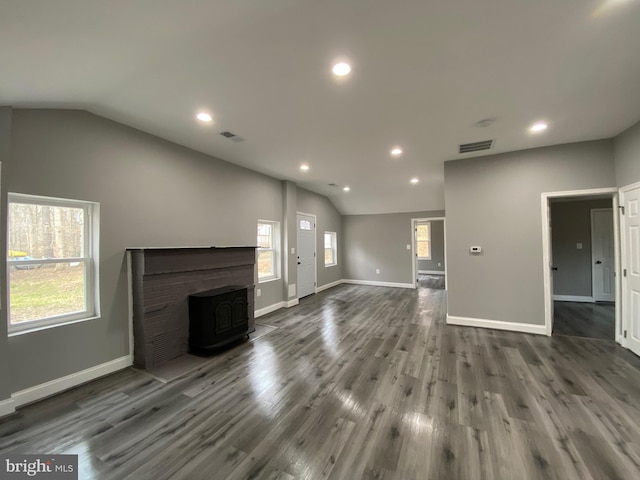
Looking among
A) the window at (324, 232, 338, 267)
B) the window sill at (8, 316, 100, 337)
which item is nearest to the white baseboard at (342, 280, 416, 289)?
the window at (324, 232, 338, 267)

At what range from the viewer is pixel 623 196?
11.0ft

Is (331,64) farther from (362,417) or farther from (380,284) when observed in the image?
(380,284)

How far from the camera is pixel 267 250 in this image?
548 cm

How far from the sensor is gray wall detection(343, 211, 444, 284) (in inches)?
307

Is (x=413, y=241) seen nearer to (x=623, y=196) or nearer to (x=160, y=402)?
(x=623, y=196)

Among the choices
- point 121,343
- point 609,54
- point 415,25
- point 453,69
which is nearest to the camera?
point 415,25

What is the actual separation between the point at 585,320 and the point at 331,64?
5.89 m

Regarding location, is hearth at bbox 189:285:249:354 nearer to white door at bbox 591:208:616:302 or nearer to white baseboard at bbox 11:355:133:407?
white baseboard at bbox 11:355:133:407

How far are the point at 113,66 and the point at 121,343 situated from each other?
280 cm

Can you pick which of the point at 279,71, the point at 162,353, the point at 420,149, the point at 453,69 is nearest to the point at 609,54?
the point at 453,69

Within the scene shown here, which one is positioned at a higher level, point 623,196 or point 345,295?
point 623,196

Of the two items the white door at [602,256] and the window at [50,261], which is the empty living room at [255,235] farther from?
the white door at [602,256]

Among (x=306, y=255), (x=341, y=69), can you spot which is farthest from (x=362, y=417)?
(x=306, y=255)

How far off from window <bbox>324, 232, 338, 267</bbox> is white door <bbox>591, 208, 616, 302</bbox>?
20.1 feet
